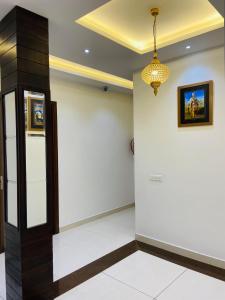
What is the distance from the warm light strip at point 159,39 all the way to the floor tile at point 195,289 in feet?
8.87

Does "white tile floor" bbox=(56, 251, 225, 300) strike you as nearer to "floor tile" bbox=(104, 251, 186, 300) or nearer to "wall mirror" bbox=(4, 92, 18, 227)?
"floor tile" bbox=(104, 251, 186, 300)

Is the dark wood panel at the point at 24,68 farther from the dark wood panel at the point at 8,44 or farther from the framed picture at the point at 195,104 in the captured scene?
the framed picture at the point at 195,104

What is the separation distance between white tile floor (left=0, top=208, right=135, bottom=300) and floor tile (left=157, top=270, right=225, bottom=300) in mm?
500

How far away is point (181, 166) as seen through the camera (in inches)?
123

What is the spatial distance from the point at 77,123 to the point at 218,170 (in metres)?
2.54

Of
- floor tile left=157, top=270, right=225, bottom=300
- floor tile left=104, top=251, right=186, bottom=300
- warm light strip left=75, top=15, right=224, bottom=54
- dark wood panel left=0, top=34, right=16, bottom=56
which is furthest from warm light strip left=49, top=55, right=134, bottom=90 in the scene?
floor tile left=157, top=270, right=225, bottom=300

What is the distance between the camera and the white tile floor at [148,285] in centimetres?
233

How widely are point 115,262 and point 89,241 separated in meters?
0.76

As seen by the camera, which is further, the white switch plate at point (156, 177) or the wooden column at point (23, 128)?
the white switch plate at point (156, 177)

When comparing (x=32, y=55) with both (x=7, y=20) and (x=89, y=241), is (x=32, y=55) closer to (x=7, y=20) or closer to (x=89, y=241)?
(x=7, y=20)

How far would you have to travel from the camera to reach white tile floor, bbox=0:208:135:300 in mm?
2916

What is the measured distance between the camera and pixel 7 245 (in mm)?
2186

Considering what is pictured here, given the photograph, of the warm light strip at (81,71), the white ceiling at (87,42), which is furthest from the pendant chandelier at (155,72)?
the warm light strip at (81,71)

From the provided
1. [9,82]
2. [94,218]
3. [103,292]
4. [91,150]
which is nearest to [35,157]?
[9,82]
